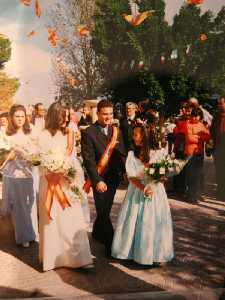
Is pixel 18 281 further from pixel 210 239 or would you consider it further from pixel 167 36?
pixel 167 36

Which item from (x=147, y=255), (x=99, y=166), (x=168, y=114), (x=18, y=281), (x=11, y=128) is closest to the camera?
(x=18, y=281)

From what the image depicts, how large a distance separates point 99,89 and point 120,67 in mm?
2063

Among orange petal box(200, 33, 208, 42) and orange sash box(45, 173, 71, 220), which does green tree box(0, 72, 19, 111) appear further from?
orange sash box(45, 173, 71, 220)

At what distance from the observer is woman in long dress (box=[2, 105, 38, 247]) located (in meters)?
6.06

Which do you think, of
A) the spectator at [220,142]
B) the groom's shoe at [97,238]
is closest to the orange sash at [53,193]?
the groom's shoe at [97,238]

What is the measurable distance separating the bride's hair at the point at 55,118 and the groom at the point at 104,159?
369 mm

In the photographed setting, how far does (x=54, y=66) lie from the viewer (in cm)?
2942

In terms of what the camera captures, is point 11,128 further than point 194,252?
Yes

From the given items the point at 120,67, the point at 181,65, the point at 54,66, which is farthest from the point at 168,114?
the point at 54,66

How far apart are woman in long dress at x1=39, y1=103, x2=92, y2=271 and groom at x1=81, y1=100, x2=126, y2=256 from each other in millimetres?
400

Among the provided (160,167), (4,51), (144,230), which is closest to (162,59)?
(4,51)

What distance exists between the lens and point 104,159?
5594 mm

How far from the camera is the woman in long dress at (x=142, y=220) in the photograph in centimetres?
509

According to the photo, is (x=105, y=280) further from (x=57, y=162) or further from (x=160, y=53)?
(x=160, y=53)
